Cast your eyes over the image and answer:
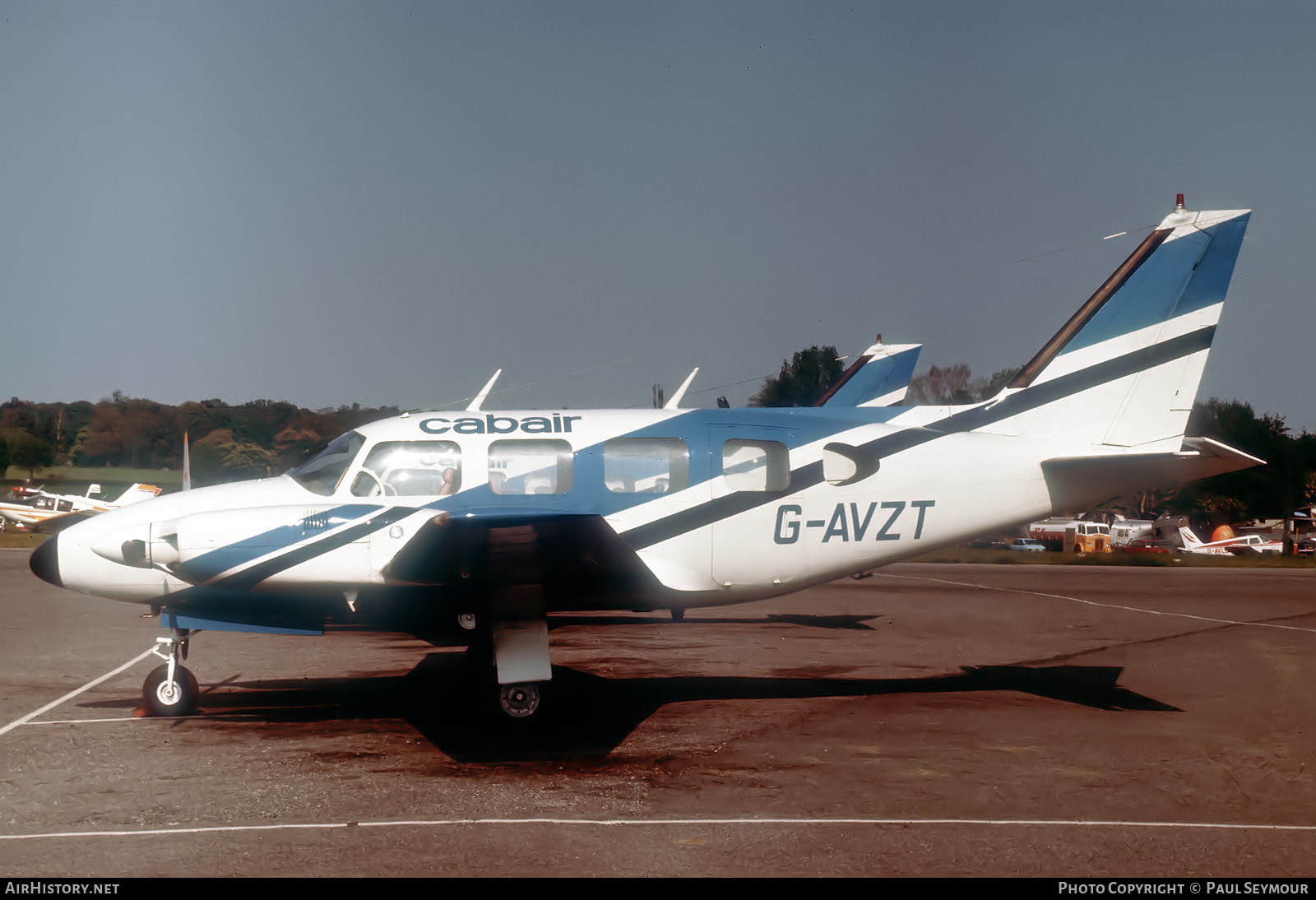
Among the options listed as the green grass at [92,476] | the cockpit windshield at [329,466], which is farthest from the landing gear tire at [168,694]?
the green grass at [92,476]

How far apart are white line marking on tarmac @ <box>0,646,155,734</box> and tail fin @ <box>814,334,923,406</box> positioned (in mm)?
13015

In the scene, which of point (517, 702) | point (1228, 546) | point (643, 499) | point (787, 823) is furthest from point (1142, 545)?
point (787, 823)

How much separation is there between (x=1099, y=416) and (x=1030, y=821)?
566 cm

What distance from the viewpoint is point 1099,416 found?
1041cm

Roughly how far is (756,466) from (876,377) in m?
10.5

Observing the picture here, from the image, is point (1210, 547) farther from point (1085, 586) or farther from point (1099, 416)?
point (1099, 416)

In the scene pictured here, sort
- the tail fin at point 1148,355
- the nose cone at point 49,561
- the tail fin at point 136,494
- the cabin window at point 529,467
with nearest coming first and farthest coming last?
the nose cone at point 49,561 < the cabin window at point 529,467 < the tail fin at point 1148,355 < the tail fin at point 136,494

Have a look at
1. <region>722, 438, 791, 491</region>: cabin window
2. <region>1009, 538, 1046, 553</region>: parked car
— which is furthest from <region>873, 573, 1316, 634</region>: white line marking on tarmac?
<region>1009, 538, 1046, 553</region>: parked car

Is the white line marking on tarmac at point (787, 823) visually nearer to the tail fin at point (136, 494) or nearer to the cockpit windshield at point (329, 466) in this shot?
the cockpit windshield at point (329, 466)

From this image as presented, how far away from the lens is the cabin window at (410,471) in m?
9.09

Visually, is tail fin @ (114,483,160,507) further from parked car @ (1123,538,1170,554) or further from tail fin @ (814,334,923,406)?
parked car @ (1123,538,1170,554)

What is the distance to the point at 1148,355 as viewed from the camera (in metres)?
10.4

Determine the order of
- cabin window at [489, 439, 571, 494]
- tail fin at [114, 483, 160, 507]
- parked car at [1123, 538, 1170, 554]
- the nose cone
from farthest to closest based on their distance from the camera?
parked car at [1123, 538, 1170, 554] → tail fin at [114, 483, 160, 507] → cabin window at [489, 439, 571, 494] → the nose cone

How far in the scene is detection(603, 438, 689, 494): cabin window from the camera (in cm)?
937
